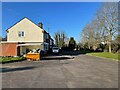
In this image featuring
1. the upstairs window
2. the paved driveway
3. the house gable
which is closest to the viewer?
the paved driveway

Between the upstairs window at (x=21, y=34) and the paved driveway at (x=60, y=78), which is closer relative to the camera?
the paved driveway at (x=60, y=78)

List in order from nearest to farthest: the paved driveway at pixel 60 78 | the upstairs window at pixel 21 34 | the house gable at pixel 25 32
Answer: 1. the paved driveway at pixel 60 78
2. the house gable at pixel 25 32
3. the upstairs window at pixel 21 34

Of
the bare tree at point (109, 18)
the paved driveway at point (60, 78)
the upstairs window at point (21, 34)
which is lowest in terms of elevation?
the paved driveway at point (60, 78)

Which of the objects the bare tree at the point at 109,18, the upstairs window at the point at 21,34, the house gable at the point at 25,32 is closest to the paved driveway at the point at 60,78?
the house gable at the point at 25,32

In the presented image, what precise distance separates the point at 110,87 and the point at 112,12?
127 ft

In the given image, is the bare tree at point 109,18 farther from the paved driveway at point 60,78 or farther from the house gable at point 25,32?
the paved driveway at point 60,78

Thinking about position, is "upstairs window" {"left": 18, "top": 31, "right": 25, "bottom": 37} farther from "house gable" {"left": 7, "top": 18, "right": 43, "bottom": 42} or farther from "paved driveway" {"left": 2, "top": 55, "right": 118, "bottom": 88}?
"paved driveway" {"left": 2, "top": 55, "right": 118, "bottom": 88}

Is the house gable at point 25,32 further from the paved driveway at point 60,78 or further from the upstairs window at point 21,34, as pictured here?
the paved driveway at point 60,78

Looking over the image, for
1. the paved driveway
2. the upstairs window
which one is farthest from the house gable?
the paved driveway

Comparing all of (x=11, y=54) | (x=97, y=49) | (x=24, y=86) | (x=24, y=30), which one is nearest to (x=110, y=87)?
(x=24, y=86)

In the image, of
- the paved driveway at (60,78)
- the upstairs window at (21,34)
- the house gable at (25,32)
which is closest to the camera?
the paved driveway at (60,78)

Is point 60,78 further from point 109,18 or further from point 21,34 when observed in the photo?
point 109,18

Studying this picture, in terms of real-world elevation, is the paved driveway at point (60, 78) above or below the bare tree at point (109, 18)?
below

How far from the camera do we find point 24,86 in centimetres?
974
